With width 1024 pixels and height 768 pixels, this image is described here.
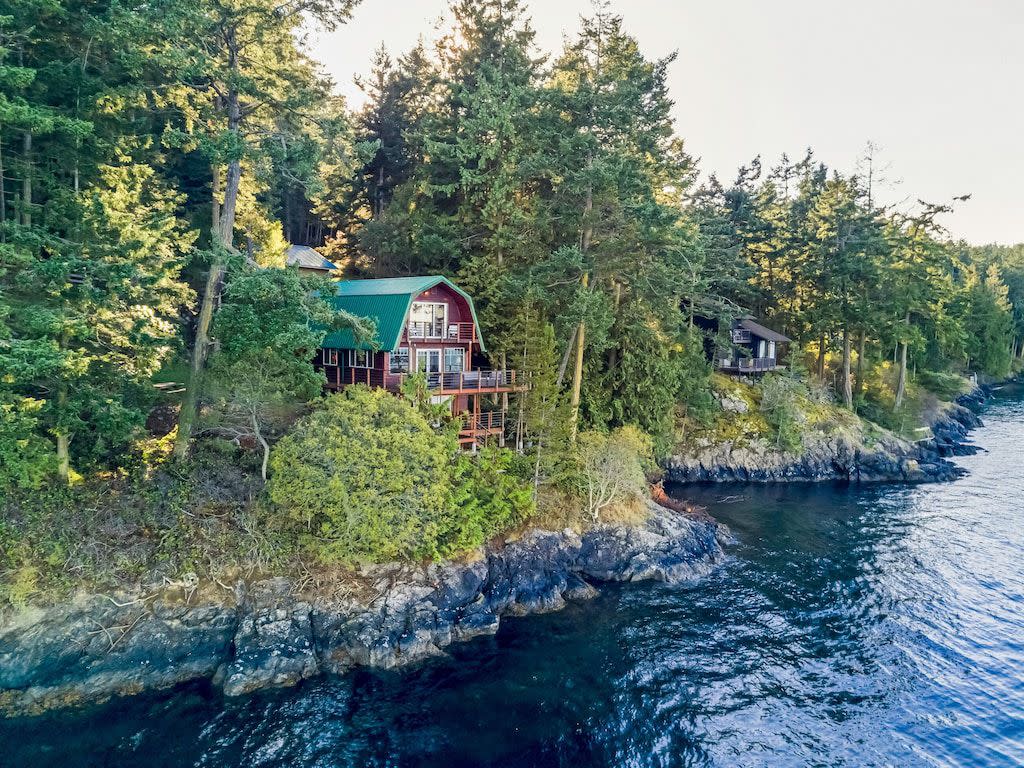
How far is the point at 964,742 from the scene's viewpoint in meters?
16.4

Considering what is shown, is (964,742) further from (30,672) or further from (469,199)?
(469,199)

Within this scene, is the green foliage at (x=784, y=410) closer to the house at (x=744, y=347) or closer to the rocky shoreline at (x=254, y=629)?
the house at (x=744, y=347)

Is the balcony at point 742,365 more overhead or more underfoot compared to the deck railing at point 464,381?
more overhead

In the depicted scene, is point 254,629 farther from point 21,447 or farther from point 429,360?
point 429,360

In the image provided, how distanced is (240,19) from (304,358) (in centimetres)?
1272

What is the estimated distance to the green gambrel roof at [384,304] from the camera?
86.3 ft

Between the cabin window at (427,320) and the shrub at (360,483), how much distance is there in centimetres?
724

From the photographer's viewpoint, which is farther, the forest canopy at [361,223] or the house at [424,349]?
the house at [424,349]

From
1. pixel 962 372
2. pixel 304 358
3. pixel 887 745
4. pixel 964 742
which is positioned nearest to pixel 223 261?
pixel 304 358

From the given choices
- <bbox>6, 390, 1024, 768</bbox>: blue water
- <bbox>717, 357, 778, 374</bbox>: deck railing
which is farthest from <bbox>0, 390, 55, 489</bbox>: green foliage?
<bbox>717, 357, 778, 374</bbox>: deck railing

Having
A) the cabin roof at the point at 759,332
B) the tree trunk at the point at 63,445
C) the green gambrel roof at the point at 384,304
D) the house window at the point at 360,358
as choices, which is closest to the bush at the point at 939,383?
the cabin roof at the point at 759,332

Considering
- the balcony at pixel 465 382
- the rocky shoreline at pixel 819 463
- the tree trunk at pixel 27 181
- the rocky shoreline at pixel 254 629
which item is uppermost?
the tree trunk at pixel 27 181

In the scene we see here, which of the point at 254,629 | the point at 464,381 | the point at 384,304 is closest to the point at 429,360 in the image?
the point at 464,381

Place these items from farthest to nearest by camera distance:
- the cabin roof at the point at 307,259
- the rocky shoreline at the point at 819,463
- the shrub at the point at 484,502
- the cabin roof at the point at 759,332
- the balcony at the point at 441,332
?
the cabin roof at the point at 759,332 < the rocky shoreline at the point at 819,463 < the cabin roof at the point at 307,259 < the balcony at the point at 441,332 < the shrub at the point at 484,502
